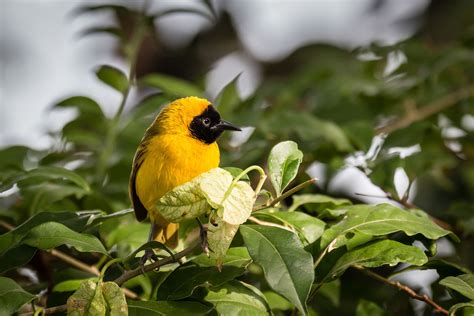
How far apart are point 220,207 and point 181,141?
1.07m

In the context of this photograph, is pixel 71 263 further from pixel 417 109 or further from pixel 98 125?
pixel 417 109

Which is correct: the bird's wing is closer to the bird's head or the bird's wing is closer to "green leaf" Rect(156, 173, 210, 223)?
the bird's head

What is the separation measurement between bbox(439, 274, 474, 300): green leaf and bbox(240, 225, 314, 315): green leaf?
0.40 meters

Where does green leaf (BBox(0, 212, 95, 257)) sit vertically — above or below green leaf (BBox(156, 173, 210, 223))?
below

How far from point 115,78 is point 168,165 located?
79cm

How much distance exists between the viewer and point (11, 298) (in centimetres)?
184

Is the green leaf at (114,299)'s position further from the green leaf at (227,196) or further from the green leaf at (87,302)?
the green leaf at (227,196)

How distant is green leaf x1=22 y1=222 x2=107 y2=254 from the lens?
1948mm

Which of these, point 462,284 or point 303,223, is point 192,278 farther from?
point 462,284

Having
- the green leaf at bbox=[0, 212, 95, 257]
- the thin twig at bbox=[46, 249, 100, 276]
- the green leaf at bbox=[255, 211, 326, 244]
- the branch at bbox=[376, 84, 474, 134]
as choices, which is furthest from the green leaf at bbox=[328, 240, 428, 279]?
the branch at bbox=[376, 84, 474, 134]

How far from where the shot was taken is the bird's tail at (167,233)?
267 centimetres

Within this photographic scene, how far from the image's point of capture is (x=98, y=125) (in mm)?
3715

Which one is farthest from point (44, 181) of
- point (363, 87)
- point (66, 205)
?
point (363, 87)

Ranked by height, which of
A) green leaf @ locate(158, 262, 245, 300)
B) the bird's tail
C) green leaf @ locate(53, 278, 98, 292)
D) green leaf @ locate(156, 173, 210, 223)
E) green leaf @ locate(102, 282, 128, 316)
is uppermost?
green leaf @ locate(156, 173, 210, 223)
